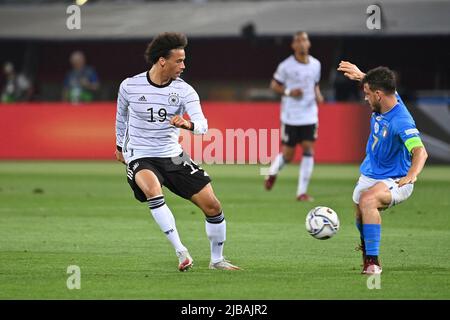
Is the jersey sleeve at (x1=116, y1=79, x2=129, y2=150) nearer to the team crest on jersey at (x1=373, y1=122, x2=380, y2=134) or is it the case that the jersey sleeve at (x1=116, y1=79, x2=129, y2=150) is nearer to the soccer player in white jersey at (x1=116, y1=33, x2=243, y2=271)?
the soccer player in white jersey at (x1=116, y1=33, x2=243, y2=271)

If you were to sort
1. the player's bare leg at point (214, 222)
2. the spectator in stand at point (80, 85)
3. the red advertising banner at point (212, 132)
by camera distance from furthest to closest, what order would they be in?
the spectator in stand at point (80, 85)
the red advertising banner at point (212, 132)
the player's bare leg at point (214, 222)

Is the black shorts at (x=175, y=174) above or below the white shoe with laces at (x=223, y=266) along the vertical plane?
above

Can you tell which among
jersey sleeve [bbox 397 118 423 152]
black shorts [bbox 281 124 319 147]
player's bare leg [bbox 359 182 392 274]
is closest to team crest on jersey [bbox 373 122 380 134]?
jersey sleeve [bbox 397 118 423 152]

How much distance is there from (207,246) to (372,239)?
3.15 metres

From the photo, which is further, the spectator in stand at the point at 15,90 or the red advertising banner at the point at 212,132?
the spectator in stand at the point at 15,90

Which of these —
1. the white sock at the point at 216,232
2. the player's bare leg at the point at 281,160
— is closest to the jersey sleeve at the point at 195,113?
the white sock at the point at 216,232

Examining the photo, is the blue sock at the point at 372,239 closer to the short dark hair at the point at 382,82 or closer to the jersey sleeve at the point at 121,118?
the short dark hair at the point at 382,82

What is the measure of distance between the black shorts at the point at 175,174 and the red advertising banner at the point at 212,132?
14.8 metres

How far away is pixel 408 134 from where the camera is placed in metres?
10.5

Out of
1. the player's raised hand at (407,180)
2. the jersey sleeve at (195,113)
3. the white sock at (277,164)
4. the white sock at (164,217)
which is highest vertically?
the jersey sleeve at (195,113)

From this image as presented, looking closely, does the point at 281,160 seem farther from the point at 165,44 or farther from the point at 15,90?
the point at 15,90

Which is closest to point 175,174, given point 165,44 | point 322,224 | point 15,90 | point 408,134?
point 165,44

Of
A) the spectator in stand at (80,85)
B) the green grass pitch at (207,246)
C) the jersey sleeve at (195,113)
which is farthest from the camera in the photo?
the spectator in stand at (80,85)

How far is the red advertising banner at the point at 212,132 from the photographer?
27.6 metres
